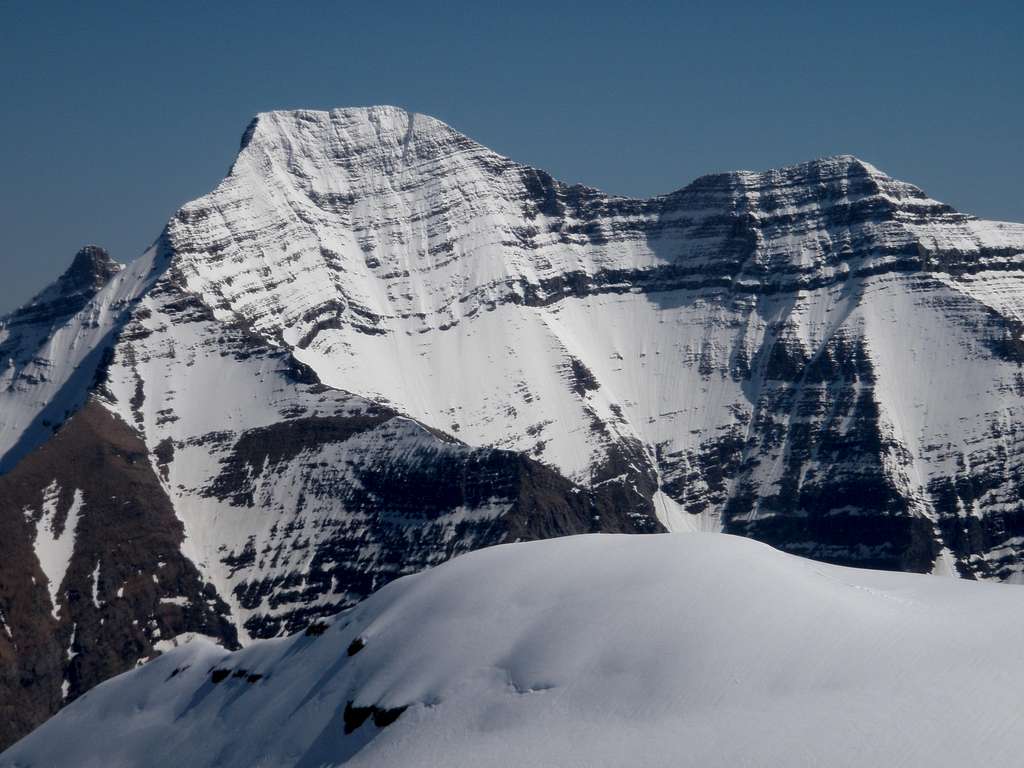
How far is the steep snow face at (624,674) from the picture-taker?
7569 centimetres

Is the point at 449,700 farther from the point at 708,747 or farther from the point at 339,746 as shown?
the point at 708,747

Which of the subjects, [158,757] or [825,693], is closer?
[825,693]

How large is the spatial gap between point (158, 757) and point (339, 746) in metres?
21.2

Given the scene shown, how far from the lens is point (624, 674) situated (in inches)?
3349

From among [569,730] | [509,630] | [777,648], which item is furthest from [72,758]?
[777,648]

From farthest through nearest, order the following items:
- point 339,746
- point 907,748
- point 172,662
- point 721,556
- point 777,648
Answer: point 172,662 < point 721,556 < point 339,746 < point 777,648 < point 907,748

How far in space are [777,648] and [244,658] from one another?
47.3 meters

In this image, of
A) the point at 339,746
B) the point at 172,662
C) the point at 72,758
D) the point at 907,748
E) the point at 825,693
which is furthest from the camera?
the point at 172,662

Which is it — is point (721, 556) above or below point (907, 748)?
above

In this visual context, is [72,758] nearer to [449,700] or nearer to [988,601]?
[449,700]

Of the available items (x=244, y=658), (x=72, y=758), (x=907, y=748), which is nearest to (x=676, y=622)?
(x=907, y=748)

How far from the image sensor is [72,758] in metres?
113

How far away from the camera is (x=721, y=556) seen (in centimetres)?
9700

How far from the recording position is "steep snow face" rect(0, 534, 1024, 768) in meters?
75.7
